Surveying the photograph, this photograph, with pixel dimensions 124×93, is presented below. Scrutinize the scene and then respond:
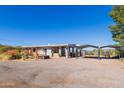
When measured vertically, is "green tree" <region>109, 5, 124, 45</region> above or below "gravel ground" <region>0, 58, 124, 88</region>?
above

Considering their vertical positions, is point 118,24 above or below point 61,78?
above

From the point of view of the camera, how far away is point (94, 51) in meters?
62.3

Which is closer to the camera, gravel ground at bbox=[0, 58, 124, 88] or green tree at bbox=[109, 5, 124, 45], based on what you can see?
gravel ground at bbox=[0, 58, 124, 88]

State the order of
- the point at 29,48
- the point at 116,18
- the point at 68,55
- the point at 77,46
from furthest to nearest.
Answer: the point at 29,48, the point at 77,46, the point at 68,55, the point at 116,18

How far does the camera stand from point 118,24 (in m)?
28.8

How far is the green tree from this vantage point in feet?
88.8

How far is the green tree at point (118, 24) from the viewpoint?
88.8 feet

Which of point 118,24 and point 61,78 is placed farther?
point 118,24

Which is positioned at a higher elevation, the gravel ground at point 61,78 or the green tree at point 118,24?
the green tree at point 118,24

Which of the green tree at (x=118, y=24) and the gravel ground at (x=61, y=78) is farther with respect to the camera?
the green tree at (x=118, y=24)
